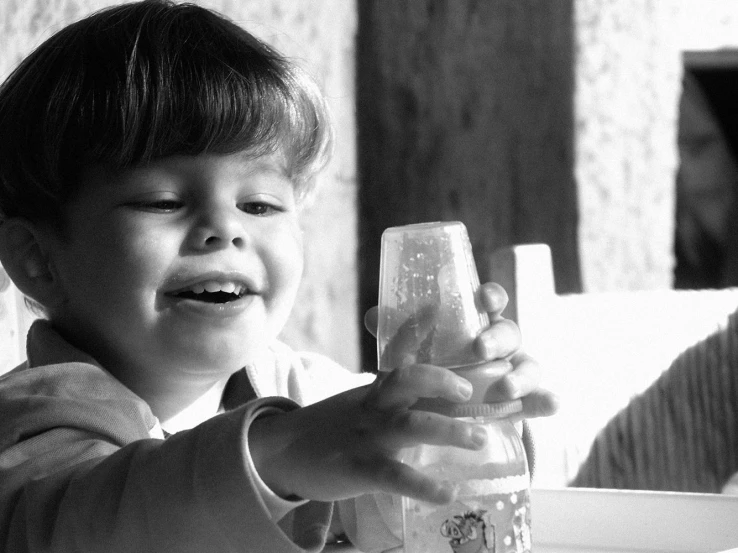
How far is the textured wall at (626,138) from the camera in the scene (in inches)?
85.7

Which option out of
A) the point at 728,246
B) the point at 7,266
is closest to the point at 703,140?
the point at 728,246

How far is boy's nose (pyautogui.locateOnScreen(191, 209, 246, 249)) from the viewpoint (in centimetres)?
79

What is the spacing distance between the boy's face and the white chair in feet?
1.24

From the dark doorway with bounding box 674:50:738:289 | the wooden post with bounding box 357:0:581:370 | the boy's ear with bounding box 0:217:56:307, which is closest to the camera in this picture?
the boy's ear with bounding box 0:217:56:307

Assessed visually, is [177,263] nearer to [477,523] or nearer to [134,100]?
[134,100]

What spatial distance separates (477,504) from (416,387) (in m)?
0.13

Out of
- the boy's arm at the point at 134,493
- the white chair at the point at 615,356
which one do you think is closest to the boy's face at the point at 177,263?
the boy's arm at the point at 134,493

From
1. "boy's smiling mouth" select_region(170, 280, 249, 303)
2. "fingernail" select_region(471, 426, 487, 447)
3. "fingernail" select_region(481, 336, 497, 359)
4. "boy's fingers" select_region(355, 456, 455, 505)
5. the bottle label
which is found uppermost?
"boy's smiling mouth" select_region(170, 280, 249, 303)

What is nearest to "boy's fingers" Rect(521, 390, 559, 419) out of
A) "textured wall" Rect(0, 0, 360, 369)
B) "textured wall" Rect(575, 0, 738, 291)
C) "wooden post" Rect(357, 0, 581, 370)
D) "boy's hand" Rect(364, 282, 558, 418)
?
"boy's hand" Rect(364, 282, 558, 418)

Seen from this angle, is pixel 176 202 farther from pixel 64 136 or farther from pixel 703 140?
pixel 703 140

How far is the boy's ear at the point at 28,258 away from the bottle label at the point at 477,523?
0.39 m

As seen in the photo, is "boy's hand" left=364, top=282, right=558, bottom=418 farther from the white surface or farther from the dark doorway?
the dark doorway

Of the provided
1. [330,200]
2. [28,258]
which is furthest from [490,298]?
[330,200]

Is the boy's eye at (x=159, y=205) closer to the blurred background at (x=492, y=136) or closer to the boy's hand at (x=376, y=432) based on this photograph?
the boy's hand at (x=376, y=432)
